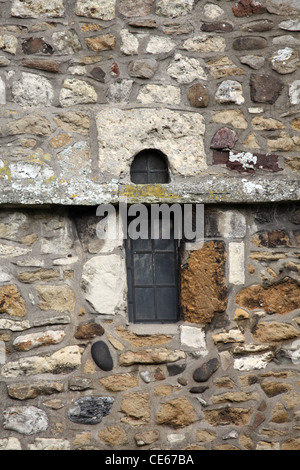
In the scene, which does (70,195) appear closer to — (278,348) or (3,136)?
(3,136)

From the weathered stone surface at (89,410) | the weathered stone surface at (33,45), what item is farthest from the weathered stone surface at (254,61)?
the weathered stone surface at (89,410)

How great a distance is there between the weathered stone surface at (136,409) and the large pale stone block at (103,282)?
546mm

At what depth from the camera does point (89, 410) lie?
3.44 meters

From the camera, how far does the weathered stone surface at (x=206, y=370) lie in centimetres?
351

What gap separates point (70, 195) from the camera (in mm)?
3389

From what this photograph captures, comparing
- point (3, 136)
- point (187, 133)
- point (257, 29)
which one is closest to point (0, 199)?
point (3, 136)

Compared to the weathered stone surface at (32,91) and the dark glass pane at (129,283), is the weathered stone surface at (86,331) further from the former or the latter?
the weathered stone surface at (32,91)

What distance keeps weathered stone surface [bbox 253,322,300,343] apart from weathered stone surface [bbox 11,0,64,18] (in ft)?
7.74

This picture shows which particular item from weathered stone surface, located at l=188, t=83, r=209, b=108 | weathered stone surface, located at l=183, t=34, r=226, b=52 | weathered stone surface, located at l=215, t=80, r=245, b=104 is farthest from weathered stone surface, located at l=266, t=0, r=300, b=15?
weathered stone surface, located at l=188, t=83, r=209, b=108

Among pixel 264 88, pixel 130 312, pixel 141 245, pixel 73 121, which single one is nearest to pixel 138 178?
pixel 141 245

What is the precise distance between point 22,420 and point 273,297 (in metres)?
1.75

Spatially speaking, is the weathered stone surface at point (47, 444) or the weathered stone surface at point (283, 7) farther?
the weathered stone surface at point (283, 7)

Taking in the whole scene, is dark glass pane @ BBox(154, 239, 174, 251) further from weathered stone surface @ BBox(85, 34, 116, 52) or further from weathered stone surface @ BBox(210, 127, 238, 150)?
weathered stone surface @ BBox(85, 34, 116, 52)

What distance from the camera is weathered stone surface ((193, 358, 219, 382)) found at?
11.5 feet
